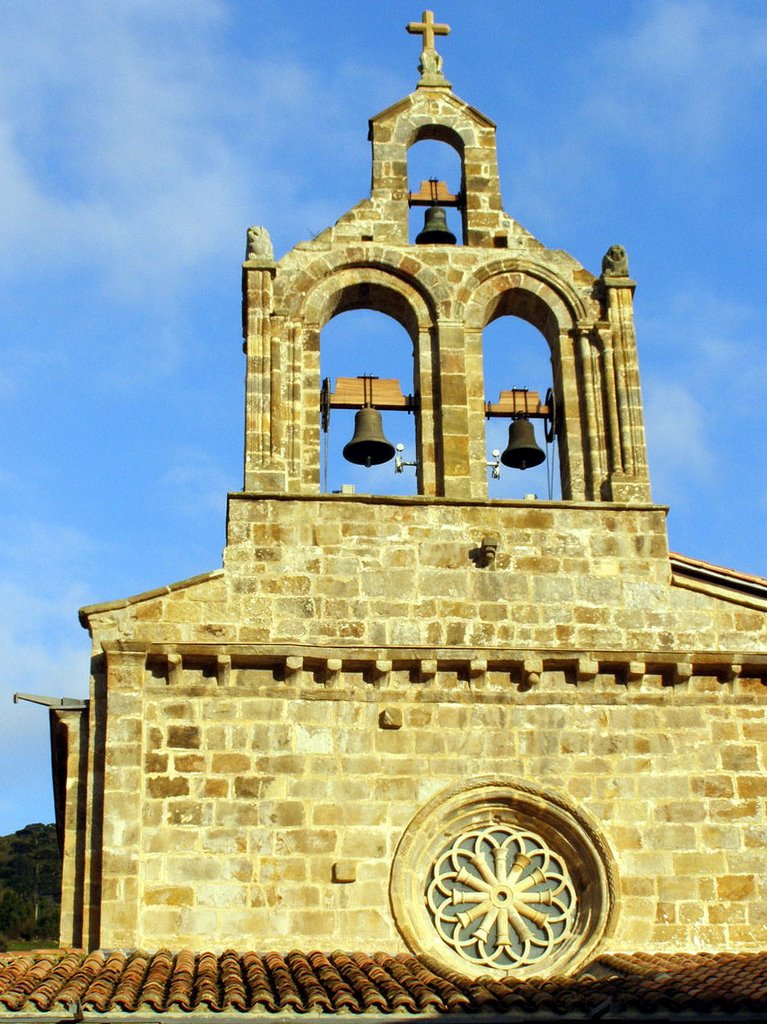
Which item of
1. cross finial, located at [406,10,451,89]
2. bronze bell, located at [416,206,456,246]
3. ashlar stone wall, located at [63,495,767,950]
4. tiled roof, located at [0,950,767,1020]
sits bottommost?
tiled roof, located at [0,950,767,1020]

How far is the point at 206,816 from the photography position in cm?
1262

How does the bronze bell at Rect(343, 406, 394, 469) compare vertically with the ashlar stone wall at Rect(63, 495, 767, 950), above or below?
above

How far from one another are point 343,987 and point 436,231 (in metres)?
8.10

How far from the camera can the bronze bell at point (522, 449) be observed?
49.7 feet

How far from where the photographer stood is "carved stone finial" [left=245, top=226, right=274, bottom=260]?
1514 centimetres

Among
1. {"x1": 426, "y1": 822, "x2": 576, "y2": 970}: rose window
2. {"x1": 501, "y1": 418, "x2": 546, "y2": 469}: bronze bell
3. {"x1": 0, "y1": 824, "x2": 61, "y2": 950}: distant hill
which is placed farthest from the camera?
{"x1": 0, "y1": 824, "x2": 61, "y2": 950}: distant hill

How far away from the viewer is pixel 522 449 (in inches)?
596

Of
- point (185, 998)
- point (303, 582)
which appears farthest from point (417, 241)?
point (185, 998)

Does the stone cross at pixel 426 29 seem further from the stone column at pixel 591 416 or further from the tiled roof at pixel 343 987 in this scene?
the tiled roof at pixel 343 987

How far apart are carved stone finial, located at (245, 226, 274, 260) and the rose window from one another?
5.87 meters

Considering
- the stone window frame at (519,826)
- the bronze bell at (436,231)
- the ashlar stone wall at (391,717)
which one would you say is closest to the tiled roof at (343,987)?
the stone window frame at (519,826)

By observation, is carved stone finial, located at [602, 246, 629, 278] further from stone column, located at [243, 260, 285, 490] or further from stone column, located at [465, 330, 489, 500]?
stone column, located at [243, 260, 285, 490]

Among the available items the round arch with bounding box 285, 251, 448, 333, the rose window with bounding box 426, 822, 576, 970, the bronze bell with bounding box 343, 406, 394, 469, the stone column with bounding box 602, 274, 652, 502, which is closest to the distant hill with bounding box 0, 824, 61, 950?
the bronze bell with bounding box 343, 406, 394, 469

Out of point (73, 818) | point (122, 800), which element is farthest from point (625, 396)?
point (73, 818)
